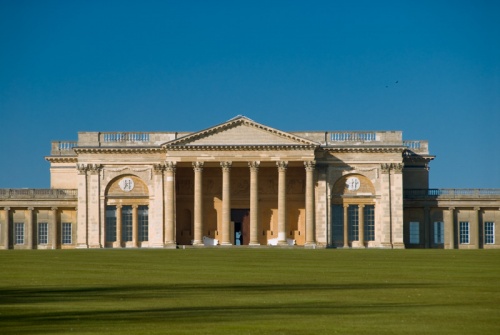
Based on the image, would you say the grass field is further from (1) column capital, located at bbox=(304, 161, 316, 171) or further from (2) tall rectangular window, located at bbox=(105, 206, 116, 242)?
(2) tall rectangular window, located at bbox=(105, 206, 116, 242)

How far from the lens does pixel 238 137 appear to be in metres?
92.9

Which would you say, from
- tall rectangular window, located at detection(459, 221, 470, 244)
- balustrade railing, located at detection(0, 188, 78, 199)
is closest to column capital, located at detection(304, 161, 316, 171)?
tall rectangular window, located at detection(459, 221, 470, 244)

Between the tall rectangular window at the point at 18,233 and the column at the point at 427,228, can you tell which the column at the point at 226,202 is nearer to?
the column at the point at 427,228

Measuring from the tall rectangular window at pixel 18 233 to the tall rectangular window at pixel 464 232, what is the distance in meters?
39.1

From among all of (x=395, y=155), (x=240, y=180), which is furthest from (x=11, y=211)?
(x=395, y=155)

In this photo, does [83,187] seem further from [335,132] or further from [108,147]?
[335,132]

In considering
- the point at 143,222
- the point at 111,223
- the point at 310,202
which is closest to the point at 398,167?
the point at 310,202

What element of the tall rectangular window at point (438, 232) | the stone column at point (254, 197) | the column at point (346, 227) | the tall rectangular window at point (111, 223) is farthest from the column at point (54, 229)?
the tall rectangular window at point (438, 232)

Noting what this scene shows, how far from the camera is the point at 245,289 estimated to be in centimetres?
3400

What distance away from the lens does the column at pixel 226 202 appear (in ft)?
304

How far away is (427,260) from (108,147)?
45590 mm

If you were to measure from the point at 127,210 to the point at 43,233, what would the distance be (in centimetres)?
949

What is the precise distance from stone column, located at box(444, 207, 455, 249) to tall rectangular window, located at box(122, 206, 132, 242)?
27760 millimetres

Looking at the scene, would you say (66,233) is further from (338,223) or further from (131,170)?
(338,223)
